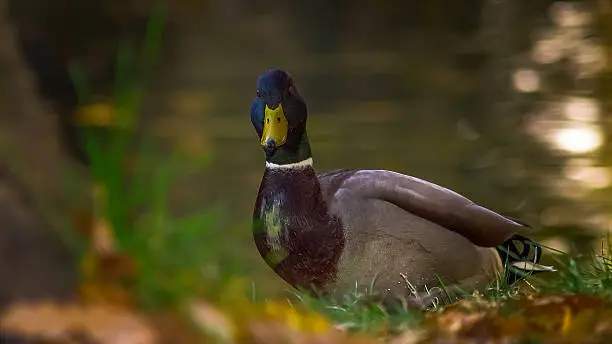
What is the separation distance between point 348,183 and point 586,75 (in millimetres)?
9239

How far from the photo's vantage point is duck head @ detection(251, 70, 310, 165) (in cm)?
392

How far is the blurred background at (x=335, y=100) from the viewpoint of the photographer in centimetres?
260

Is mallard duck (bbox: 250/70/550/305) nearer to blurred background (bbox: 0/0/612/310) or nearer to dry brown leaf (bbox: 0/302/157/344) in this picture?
blurred background (bbox: 0/0/612/310)

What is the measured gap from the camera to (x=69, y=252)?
232 cm

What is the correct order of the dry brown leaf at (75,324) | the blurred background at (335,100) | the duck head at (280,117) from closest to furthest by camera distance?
the dry brown leaf at (75,324)
the blurred background at (335,100)
the duck head at (280,117)

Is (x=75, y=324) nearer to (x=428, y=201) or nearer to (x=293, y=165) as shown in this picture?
(x=293, y=165)

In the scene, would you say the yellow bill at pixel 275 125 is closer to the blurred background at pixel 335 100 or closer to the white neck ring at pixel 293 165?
the white neck ring at pixel 293 165

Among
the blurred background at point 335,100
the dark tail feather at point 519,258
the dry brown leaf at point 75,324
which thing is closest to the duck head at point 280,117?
the blurred background at point 335,100

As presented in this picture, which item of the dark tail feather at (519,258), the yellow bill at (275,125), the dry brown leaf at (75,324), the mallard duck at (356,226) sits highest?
the yellow bill at (275,125)

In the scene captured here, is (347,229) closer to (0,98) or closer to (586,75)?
(0,98)

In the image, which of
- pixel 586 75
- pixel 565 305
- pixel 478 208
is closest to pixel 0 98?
pixel 565 305

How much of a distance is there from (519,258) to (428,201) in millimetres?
449

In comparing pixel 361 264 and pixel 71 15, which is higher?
pixel 71 15

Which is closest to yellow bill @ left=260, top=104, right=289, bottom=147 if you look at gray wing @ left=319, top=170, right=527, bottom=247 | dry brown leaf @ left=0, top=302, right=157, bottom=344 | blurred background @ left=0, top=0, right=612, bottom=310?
gray wing @ left=319, top=170, right=527, bottom=247
